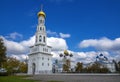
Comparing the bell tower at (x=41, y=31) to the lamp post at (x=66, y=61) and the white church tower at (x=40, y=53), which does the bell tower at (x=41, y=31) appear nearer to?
the white church tower at (x=40, y=53)

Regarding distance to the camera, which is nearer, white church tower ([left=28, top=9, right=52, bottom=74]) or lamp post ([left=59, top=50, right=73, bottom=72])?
white church tower ([left=28, top=9, right=52, bottom=74])

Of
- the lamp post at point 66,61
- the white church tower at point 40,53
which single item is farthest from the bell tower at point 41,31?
the lamp post at point 66,61

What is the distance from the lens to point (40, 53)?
63031mm

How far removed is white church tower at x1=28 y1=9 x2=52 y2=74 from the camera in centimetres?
6234

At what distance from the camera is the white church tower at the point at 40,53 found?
62344mm

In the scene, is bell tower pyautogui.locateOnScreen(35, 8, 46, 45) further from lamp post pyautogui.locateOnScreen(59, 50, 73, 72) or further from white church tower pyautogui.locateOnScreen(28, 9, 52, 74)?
lamp post pyautogui.locateOnScreen(59, 50, 73, 72)

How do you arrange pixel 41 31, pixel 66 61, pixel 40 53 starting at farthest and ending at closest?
pixel 66 61 < pixel 41 31 < pixel 40 53

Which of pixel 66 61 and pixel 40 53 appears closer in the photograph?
pixel 40 53

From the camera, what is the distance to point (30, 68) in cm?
6506

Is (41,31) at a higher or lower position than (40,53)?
higher

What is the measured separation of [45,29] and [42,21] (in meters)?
3.18

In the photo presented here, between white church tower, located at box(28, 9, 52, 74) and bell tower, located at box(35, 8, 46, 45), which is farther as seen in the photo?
Answer: bell tower, located at box(35, 8, 46, 45)

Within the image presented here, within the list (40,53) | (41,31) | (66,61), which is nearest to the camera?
(40,53)

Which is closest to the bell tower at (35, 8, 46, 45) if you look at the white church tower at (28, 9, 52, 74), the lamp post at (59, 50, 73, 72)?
the white church tower at (28, 9, 52, 74)
